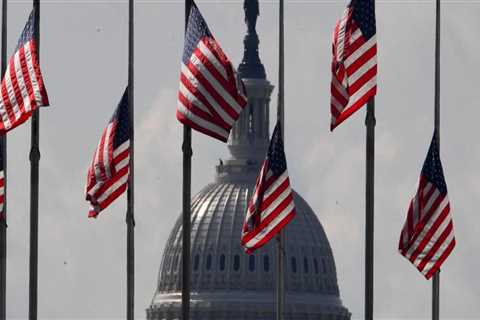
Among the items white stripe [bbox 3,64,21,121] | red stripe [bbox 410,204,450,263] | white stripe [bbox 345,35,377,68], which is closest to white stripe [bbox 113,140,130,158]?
white stripe [bbox 3,64,21,121]

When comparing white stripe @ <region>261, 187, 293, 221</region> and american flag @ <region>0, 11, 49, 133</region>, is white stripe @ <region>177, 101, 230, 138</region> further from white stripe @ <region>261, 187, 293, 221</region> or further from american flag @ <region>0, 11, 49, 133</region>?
white stripe @ <region>261, 187, 293, 221</region>

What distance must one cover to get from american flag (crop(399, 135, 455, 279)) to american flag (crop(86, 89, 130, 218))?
9.93 meters

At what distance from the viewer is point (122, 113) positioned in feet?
376

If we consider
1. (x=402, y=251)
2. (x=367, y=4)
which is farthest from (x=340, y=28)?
(x=402, y=251)

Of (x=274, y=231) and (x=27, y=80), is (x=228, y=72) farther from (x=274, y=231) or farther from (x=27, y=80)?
(x=274, y=231)

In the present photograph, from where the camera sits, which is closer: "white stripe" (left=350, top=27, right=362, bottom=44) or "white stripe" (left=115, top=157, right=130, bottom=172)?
"white stripe" (left=350, top=27, right=362, bottom=44)

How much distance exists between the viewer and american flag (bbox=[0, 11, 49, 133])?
106 m

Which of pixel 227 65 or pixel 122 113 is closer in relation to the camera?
pixel 227 65

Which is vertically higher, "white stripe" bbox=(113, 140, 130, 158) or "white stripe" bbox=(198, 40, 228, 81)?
"white stripe" bbox=(198, 40, 228, 81)

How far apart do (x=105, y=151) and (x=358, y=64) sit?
1216 cm

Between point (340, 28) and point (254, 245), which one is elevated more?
point (340, 28)

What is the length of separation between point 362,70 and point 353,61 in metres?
0.40

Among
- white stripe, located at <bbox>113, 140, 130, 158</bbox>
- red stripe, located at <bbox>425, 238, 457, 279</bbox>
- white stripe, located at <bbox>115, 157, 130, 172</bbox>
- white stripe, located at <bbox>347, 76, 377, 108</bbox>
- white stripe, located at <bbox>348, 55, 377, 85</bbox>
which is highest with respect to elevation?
white stripe, located at <bbox>348, 55, 377, 85</bbox>

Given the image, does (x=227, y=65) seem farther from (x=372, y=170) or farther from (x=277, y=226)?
(x=277, y=226)
